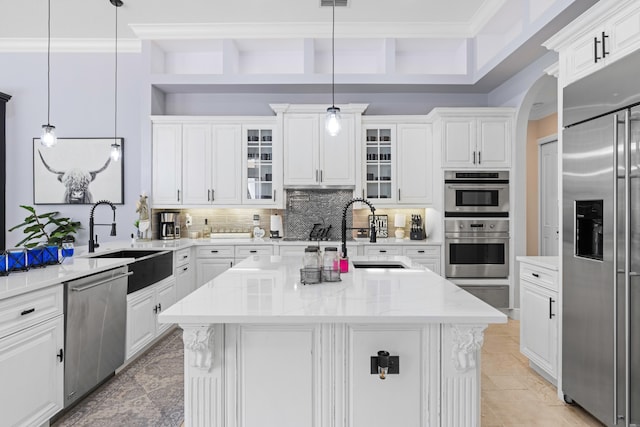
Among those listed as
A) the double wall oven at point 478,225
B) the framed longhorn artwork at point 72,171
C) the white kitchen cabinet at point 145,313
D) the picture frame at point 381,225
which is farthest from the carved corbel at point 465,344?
the framed longhorn artwork at point 72,171

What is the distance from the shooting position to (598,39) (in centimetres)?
241

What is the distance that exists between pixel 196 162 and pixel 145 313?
217 cm

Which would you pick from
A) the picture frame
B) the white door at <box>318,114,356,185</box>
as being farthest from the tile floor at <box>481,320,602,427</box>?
the white door at <box>318,114,356,185</box>

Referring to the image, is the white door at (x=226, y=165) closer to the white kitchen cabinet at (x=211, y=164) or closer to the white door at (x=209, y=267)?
the white kitchen cabinet at (x=211, y=164)

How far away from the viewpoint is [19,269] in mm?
2455

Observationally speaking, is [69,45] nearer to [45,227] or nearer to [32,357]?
[45,227]

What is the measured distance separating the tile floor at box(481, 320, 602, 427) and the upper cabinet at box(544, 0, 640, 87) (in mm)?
2209

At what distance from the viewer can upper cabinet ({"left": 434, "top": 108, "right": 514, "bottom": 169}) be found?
4.71 meters

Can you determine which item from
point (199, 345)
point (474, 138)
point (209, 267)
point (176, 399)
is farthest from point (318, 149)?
point (199, 345)

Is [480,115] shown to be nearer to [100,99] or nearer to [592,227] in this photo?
[592,227]

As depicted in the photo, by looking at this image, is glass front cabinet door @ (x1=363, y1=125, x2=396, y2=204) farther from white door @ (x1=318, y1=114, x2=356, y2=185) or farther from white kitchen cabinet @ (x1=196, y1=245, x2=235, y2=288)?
white kitchen cabinet @ (x1=196, y1=245, x2=235, y2=288)

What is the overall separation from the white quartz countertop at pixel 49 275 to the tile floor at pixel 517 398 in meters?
2.74

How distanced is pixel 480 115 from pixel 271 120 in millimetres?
2564

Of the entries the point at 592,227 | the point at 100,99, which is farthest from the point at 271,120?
the point at 592,227
